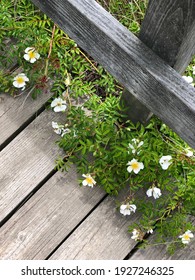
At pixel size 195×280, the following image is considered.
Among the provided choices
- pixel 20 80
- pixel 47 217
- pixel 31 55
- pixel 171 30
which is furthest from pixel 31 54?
pixel 171 30

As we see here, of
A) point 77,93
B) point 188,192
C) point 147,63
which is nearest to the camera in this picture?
point 147,63

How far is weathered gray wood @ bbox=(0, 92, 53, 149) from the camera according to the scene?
2.52 m

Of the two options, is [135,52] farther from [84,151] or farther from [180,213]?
[180,213]

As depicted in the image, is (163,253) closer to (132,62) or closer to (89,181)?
(89,181)

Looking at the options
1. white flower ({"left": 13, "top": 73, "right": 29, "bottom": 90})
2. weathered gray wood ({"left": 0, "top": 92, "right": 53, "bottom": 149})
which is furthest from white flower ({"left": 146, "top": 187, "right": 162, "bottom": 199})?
white flower ({"left": 13, "top": 73, "right": 29, "bottom": 90})

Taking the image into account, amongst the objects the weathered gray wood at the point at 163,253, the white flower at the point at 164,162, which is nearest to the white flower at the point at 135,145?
the white flower at the point at 164,162

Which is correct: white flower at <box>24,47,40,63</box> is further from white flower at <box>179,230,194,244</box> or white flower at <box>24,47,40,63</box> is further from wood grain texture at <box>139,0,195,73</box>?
white flower at <box>179,230,194,244</box>

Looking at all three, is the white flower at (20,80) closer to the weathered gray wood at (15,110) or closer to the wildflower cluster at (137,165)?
the weathered gray wood at (15,110)

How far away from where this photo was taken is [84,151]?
2338 mm

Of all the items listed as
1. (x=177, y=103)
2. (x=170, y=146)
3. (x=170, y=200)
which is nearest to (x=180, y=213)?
(x=170, y=200)

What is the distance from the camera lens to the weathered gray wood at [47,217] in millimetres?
2361

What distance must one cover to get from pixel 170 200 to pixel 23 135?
2.67 ft

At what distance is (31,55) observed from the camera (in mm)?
2492

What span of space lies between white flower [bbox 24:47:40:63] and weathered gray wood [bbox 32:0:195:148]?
544mm
